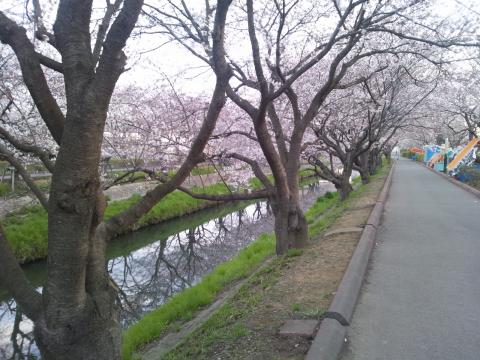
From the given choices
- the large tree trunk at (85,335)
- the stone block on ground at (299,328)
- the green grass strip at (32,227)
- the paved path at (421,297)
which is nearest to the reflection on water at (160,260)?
the green grass strip at (32,227)

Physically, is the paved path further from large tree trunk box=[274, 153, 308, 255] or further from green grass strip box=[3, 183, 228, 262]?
green grass strip box=[3, 183, 228, 262]

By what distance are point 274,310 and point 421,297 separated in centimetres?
196

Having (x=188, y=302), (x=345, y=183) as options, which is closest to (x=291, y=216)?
(x=188, y=302)

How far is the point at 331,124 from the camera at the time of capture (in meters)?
16.3

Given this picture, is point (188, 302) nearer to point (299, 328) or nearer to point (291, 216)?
point (291, 216)

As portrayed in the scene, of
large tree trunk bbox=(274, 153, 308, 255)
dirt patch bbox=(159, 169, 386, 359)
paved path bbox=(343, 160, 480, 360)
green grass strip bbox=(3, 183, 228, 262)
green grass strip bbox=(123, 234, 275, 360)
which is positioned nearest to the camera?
paved path bbox=(343, 160, 480, 360)

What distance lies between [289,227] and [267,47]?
392 cm

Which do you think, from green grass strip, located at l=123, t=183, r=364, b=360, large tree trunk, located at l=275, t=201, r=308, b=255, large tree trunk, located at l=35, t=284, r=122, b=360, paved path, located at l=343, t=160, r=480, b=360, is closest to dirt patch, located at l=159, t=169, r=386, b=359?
paved path, located at l=343, t=160, r=480, b=360

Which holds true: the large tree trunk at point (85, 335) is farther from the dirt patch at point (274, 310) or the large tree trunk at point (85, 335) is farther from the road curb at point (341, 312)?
the road curb at point (341, 312)

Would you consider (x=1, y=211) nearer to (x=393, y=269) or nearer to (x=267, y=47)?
(x=267, y=47)

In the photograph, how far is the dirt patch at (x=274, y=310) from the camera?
4.17 metres

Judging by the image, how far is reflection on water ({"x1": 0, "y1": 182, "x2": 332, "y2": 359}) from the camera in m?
9.39

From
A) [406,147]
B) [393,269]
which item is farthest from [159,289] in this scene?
[406,147]

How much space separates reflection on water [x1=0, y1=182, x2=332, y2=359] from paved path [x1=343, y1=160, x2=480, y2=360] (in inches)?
244
